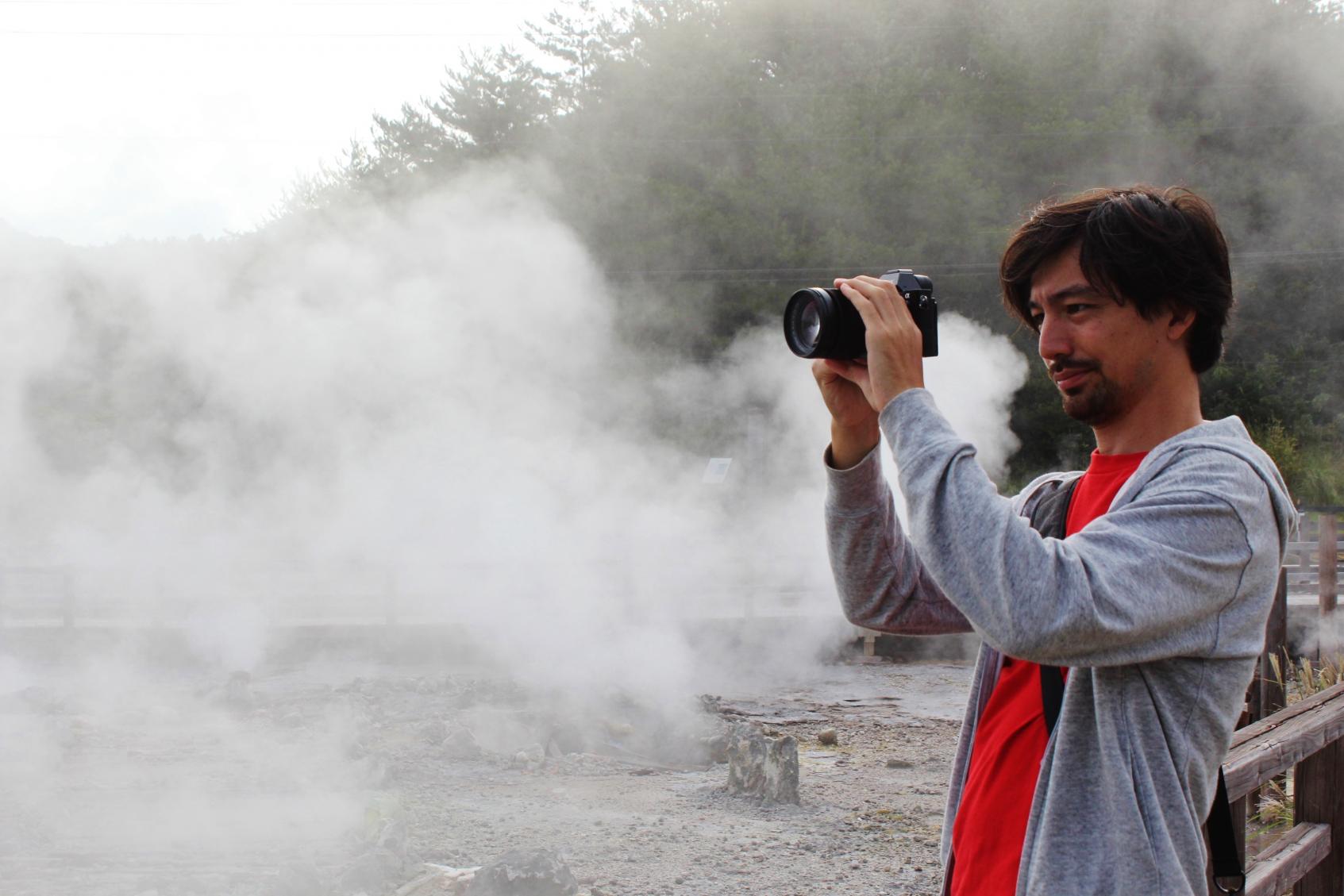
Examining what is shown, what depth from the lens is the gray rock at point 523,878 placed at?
351cm

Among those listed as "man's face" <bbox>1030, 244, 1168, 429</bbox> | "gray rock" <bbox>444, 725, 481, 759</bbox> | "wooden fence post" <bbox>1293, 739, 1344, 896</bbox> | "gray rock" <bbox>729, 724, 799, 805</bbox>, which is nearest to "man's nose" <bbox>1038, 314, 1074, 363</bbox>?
"man's face" <bbox>1030, 244, 1168, 429</bbox>

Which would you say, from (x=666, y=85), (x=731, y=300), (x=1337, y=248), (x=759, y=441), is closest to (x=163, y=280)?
(x=759, y=441)

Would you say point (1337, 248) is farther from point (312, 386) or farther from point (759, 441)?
point (312, 386)

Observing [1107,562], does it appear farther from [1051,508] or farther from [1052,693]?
[1051,508]

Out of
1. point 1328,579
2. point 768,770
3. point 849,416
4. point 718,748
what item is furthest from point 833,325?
point 1328,579

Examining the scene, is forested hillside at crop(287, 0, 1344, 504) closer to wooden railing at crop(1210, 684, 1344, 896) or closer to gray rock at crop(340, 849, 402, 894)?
gray rock at crop(340, 849, 402, 894)

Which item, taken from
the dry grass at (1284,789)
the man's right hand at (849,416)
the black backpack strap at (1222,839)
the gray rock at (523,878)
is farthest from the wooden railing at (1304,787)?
the gray rock at (523,878)

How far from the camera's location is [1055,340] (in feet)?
3.65

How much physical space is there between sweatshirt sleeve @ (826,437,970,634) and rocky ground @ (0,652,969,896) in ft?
9.25

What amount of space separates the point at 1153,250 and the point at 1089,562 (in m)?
0.32

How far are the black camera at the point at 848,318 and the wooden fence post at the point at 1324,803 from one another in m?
1.92

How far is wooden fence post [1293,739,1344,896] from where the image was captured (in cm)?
253

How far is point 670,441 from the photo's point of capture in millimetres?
15609

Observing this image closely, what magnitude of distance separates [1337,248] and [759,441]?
1046cm
